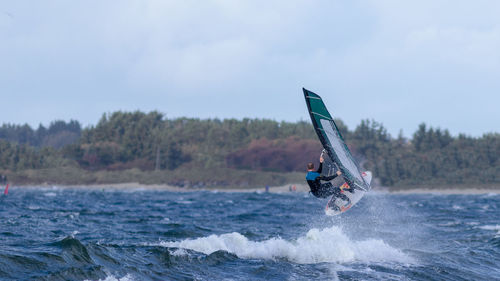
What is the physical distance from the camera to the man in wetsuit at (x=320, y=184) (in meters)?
15.8

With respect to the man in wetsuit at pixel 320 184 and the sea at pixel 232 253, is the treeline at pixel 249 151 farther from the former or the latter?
the man in wetsuit at pixel 320 184

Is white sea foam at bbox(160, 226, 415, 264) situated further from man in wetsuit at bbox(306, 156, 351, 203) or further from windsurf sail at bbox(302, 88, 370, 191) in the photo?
windsurf sail at bbox(302, 88, 370, 191)

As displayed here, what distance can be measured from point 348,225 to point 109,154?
135 meters

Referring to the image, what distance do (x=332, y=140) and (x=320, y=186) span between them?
1.36 metres

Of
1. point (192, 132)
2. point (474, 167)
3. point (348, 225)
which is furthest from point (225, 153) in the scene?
point (348, 225)

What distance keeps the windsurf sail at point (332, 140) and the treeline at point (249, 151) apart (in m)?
123

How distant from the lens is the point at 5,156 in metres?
157

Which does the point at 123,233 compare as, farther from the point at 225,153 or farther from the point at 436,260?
the point at 225,153

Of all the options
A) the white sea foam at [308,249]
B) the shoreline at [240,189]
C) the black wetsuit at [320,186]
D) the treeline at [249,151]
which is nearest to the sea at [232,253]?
the white sea foam at [308,249]

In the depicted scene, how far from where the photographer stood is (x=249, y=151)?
151 metres

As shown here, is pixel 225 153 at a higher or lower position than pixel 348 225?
higher

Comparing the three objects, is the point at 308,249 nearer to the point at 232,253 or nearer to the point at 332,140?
the point at 232,253

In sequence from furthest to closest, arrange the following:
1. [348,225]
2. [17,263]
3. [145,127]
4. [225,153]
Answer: [145,127] → [225,153] → [348,225] → [17,263]

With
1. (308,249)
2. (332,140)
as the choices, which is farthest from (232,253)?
(332,140)
